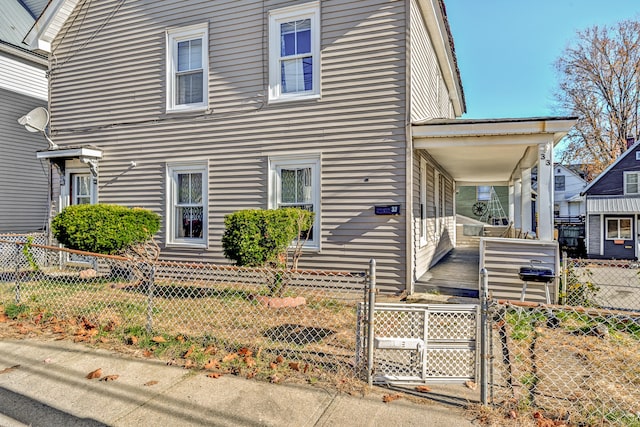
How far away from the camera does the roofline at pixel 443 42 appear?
8664mm

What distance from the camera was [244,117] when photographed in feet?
27.7

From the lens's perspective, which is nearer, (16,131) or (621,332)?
(621,332)

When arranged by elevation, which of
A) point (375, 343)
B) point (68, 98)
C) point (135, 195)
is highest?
point (68, 98)

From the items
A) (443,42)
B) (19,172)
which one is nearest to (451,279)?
(443,42)

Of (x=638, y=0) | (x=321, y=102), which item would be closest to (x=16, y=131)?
(x=321, y=102)

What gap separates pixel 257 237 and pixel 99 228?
3078 millimetres

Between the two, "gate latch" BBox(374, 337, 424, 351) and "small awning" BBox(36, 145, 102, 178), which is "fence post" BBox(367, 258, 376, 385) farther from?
"small awning" BBox(36, 145, 102, 178)

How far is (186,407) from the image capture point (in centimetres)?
328

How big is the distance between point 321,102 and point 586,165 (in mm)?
30619

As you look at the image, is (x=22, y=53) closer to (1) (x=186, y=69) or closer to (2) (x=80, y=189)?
(2) (x=80, y=189)

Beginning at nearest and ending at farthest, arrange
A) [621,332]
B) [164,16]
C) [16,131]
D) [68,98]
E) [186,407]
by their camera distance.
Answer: [186,407] → [621,332] → [164,16] → [68,98] → [16,131]

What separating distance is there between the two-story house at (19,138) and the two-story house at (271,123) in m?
4.03

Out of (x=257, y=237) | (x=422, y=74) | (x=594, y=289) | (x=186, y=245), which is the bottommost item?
(x=594, y=289)

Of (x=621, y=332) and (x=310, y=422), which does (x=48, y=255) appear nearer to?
(x=310, y=422)
